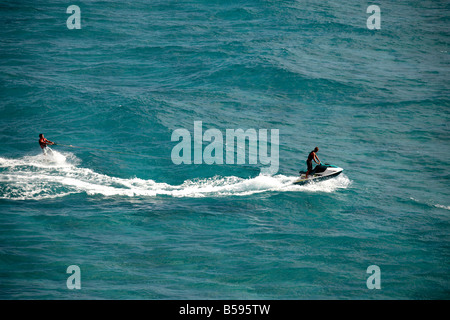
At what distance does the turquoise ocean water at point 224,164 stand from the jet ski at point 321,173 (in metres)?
0.59

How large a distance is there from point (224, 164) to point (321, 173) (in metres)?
6.34

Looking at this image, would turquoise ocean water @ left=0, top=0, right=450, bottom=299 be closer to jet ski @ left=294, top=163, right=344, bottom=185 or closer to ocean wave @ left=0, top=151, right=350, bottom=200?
ocean wave @ left=0, top=151, right=350, bottom=200

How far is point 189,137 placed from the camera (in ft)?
113

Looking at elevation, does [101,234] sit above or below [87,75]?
below

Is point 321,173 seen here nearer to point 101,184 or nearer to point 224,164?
point 224,164

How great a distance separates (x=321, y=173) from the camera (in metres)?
27.8

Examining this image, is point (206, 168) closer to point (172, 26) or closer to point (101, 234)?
point (101, 234)

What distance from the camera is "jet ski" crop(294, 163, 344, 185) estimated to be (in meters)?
27.8

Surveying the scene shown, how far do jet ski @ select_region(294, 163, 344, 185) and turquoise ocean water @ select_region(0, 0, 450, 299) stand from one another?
594 millimetres

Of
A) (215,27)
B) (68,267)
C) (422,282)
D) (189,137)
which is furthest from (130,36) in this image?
Result: (422,282)

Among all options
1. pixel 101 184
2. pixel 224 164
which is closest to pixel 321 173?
pixel 224 164

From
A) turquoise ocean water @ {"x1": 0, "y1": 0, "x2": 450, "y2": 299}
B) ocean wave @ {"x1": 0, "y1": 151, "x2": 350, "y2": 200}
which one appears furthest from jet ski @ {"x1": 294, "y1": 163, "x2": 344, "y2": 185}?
turquoise ocean water @ {"x1": 0, "y1": 0, "x2": 450, "y2": 299}

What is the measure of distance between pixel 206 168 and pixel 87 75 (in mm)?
20200

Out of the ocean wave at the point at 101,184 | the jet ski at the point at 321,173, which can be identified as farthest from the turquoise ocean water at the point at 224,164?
the jet ski at the point at 321,173
